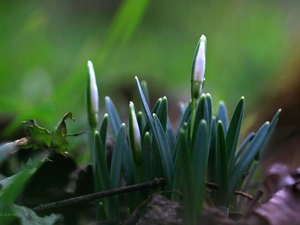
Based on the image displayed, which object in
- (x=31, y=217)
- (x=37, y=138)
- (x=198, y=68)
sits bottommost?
(x=31, y=217)

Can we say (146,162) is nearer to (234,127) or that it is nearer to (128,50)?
(234,127)

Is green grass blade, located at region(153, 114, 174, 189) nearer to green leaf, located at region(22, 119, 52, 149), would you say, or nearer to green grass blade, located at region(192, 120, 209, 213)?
green grass blade, located at region(192, 120, 209, 213)

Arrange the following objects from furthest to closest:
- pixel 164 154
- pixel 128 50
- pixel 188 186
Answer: pixel 128 50
pixel 164 154
pixel 188 186

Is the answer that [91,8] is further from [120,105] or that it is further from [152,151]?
[152,151]

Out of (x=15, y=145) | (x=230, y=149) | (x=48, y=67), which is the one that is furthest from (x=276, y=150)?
(x=48, y=67)

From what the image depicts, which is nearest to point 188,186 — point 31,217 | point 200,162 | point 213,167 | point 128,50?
point 200,162

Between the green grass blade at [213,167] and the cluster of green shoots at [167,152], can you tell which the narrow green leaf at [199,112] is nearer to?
the cluster of green shoots at [167,152]
